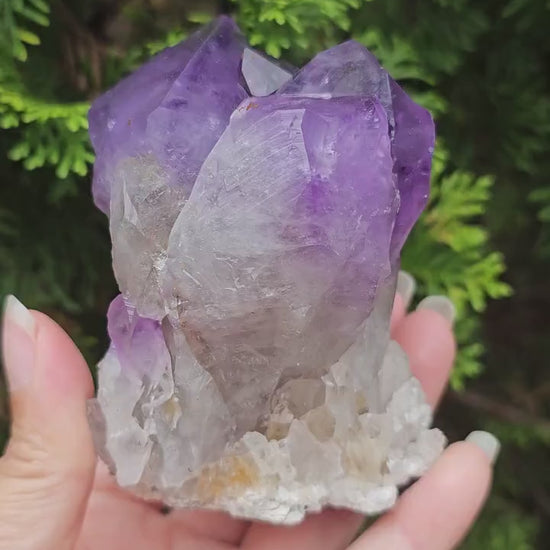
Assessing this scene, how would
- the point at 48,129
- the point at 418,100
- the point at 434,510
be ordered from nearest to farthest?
1. the point at 434,510
2. the point at 48,129
3. the point at 418,100

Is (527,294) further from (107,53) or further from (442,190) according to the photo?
(107,53)

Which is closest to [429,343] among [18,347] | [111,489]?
[111,489]

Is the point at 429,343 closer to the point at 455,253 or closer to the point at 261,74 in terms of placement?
the point at 455,253

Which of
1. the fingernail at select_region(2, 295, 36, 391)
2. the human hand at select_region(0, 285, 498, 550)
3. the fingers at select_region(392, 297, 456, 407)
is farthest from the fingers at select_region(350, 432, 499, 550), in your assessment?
the fingernail at select_region(2, 295, 36, 391)

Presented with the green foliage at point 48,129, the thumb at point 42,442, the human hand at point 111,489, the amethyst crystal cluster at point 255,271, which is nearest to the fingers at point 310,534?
the human hand at point 111,489

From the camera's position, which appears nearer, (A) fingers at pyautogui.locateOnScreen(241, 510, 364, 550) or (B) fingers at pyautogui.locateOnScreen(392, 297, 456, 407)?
(A) fingers at pyautogui.locateOnScreen(241, 510, 364, 550)

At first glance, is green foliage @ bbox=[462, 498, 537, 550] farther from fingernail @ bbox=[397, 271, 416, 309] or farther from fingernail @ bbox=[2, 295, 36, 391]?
fingernail @ bbox=[2, 295, 36, 391]

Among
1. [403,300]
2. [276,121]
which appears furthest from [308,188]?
[403,300]

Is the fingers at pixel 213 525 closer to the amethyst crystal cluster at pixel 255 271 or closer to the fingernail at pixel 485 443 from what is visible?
the amethyst crystal cluster at pixel 255 271
